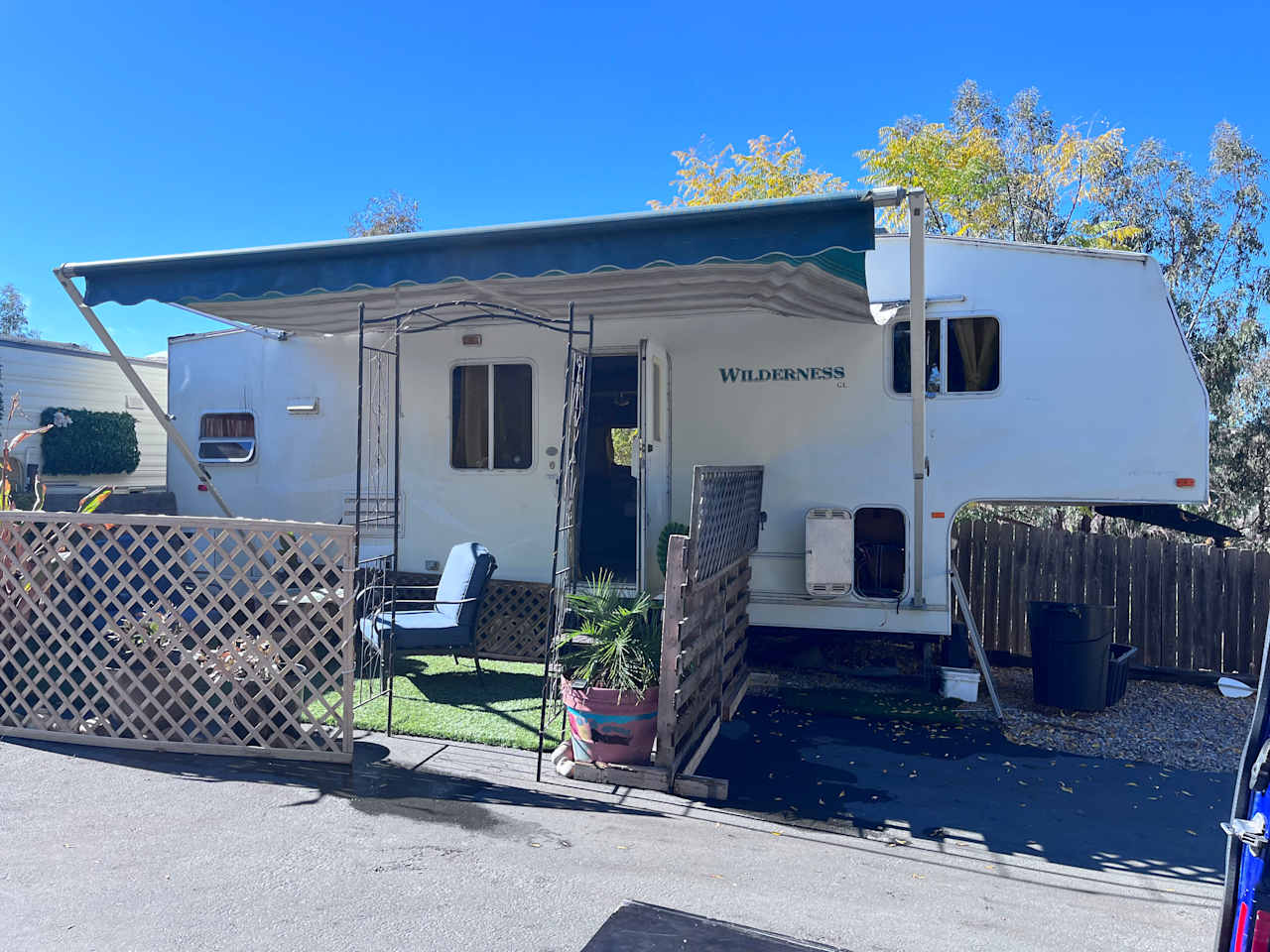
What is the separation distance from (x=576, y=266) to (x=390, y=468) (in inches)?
152

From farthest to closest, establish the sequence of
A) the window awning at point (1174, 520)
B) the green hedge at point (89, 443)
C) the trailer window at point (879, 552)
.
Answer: the green hedge at point (89, 443), the window awning at point (1174, 520), the trailer window at point (879, 552)

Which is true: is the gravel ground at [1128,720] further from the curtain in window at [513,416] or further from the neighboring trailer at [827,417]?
the curtain in window at [513,416]

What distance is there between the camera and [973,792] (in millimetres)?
4961

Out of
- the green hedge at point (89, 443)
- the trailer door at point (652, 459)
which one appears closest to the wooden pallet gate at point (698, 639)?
the trailer door at point (652, 459)

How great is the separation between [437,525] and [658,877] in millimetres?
4742

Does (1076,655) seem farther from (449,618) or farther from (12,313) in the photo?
(12,313)

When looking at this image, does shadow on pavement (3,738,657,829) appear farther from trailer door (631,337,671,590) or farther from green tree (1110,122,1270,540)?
green tree (1110,122,1270,540)

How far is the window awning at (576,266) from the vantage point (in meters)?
4.68

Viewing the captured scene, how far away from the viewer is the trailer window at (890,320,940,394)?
22.3ft

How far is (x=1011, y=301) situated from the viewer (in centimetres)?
662

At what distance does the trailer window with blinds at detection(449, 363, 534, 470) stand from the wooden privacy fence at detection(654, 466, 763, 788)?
2241 millimetres

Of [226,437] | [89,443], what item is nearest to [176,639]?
[226,437]

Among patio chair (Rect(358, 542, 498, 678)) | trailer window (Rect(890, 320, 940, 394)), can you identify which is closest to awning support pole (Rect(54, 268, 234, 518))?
patio chair (Rect(358, 542, 498, 678))

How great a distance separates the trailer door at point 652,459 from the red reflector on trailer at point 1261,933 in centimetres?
487
